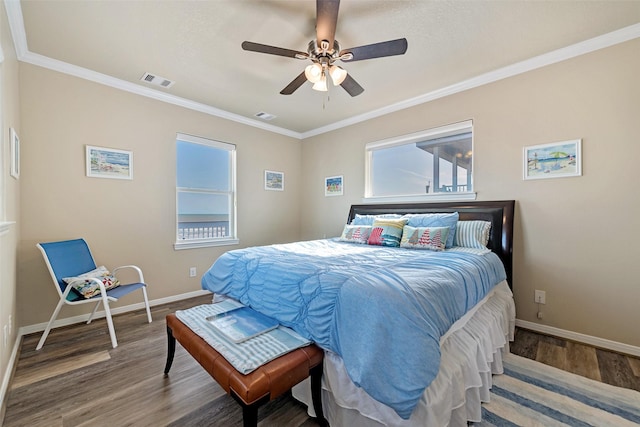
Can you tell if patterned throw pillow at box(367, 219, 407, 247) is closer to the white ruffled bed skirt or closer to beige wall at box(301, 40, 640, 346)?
beige wall at box(301, 40, 640, 346)

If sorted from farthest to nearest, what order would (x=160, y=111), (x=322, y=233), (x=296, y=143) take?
(x=296, y=143) → (x=322, y=233) → (x=160, y=111)

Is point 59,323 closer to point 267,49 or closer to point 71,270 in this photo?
point 71,270

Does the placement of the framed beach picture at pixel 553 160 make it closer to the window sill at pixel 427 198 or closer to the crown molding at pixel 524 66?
the window sill at pixel 427 198

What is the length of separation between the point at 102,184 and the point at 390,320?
11.0 feet

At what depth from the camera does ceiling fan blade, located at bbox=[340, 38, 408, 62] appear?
6.23ft

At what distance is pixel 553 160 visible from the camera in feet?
8.44

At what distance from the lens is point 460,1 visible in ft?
6.27

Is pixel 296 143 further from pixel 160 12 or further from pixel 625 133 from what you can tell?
pixel 625 133

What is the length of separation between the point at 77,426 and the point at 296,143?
14.7 ft

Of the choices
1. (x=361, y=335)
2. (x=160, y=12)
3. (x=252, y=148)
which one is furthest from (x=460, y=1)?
(x=252, y=148)

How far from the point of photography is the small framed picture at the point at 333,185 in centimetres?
443

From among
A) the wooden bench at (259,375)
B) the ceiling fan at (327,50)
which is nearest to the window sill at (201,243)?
the wooden bench at (259,375)

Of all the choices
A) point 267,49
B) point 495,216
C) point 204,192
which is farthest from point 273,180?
point 495,216

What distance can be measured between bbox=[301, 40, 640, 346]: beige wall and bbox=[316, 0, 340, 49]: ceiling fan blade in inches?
79.9
